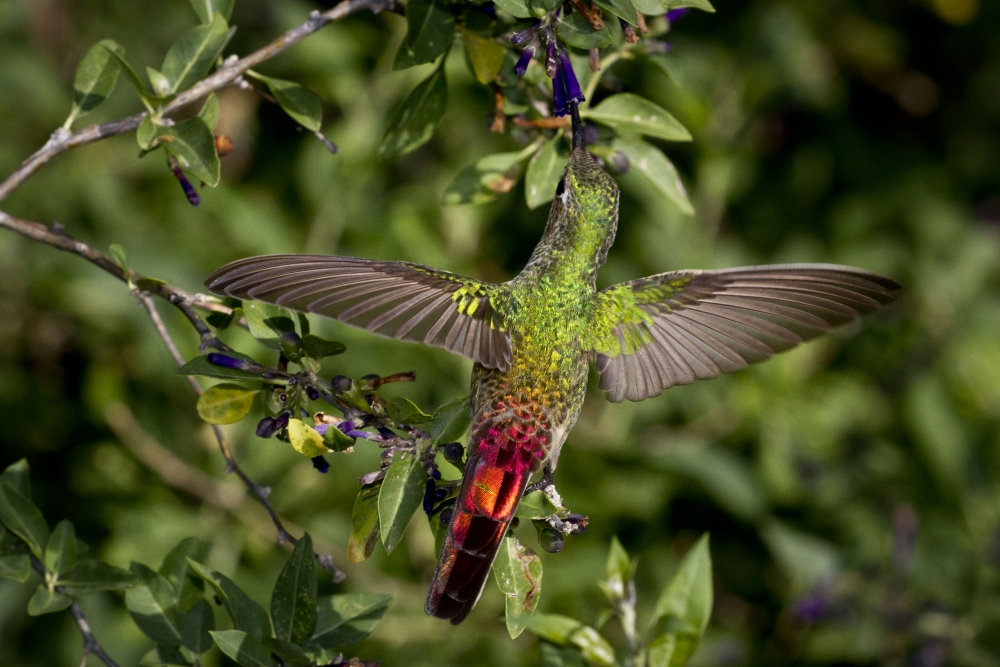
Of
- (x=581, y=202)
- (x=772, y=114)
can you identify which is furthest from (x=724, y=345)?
(x=772, y=114)

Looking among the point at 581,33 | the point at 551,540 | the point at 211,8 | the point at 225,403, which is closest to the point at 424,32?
the point at 581,33

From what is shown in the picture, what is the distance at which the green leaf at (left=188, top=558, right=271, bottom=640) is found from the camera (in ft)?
8.25

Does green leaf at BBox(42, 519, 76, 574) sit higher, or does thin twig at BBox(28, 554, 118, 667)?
green leaf at BBox(42, 519, 76, 574)

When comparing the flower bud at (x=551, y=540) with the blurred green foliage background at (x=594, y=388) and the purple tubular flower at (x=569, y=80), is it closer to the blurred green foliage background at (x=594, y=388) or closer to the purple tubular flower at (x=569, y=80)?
the purple tubular flower at (x=569, y=80)

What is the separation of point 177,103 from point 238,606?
1271mm

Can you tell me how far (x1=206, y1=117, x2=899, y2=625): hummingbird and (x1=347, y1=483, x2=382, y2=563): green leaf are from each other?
179mm

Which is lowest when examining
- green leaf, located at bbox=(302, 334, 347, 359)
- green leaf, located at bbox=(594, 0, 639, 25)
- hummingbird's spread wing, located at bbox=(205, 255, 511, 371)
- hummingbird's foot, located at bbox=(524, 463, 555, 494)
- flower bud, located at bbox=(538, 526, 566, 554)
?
flower bud, located at bbox=(538, 526, 566, 554)

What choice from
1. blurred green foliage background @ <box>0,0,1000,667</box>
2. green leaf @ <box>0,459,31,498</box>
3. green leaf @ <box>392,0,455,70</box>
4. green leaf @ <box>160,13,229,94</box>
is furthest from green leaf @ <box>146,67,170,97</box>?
blurred green foliage background @ <box>0,0,1000,667</box>

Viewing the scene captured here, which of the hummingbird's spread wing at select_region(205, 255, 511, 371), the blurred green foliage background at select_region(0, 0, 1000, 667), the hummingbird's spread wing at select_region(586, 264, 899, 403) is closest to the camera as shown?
the hummingbird's spread wing at select_region(205, 255, 511, 371)

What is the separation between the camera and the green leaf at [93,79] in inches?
110

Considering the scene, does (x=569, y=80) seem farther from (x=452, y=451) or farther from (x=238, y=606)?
(x=238, y=606)

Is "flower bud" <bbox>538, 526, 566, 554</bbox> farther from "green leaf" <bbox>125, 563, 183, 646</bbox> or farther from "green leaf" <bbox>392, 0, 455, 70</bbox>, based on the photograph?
"green leaf" <bbox>392, 0, 455, 70</bbox>

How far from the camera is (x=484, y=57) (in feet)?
9.06

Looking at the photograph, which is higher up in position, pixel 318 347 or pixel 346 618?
pixel 318 347
